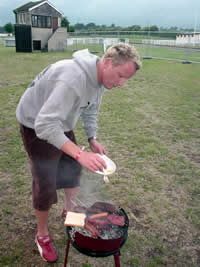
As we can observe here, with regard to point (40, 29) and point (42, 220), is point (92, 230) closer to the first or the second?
point (42, 220)

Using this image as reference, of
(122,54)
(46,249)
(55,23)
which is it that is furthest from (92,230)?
(55,23)

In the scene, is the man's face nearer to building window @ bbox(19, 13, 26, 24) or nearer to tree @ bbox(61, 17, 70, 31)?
building window @ bbox(19, 13, 26, 24)

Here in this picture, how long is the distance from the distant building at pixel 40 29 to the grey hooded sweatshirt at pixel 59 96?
22440 millimetres

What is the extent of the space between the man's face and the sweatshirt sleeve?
298 millimetres

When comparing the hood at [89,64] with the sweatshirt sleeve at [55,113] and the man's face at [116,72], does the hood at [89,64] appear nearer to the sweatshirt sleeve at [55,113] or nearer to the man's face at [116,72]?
the man's face at [116,72]

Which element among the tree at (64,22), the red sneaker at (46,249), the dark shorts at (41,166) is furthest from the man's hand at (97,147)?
the tree at (64,22)

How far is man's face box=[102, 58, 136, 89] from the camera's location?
1640 mm

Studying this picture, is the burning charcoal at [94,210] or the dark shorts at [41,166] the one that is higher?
the dark shorts at [41,166]

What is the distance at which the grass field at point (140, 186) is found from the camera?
7.89 feet

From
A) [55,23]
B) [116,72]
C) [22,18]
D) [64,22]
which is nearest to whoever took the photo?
[116,72]

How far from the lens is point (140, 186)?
11.2 feet

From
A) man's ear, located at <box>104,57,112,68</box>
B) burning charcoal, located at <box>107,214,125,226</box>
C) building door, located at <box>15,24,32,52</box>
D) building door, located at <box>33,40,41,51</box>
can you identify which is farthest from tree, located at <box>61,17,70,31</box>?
burning charcoal, located at <box>107,214,125,226</box>

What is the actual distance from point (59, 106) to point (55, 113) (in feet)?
0.17

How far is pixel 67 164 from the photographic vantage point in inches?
92.7
